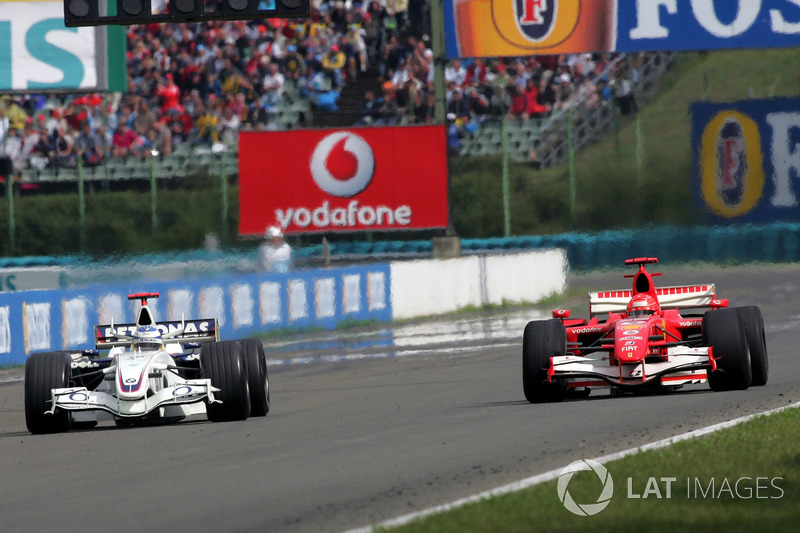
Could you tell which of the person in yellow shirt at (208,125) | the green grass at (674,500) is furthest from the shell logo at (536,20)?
the green grass at (674,500)

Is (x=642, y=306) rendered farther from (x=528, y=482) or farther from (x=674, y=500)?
(x=674, y=500)

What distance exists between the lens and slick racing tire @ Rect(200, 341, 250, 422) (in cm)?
1081

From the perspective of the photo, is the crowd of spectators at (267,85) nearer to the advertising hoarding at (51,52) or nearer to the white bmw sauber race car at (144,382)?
the advertising hoarding at (51,52)

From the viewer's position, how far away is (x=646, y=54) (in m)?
31.3

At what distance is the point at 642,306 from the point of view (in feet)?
38.3

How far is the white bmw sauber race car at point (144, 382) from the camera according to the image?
1069cm

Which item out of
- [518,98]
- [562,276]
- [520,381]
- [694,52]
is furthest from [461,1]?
[520,381]

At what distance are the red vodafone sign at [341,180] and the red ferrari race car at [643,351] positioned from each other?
18.0 meters

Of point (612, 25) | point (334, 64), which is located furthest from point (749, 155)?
point (334, 64)

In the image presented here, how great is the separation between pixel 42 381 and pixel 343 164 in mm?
19621

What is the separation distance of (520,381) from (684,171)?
1686cm

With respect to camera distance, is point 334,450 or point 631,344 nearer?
point 334,450

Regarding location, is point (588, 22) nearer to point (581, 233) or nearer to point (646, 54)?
point (646, 54)

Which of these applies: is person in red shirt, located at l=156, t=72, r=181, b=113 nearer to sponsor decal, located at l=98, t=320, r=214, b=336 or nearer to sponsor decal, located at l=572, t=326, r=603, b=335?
sponsor decal, located at l=98, t=320, r=214, b=336
